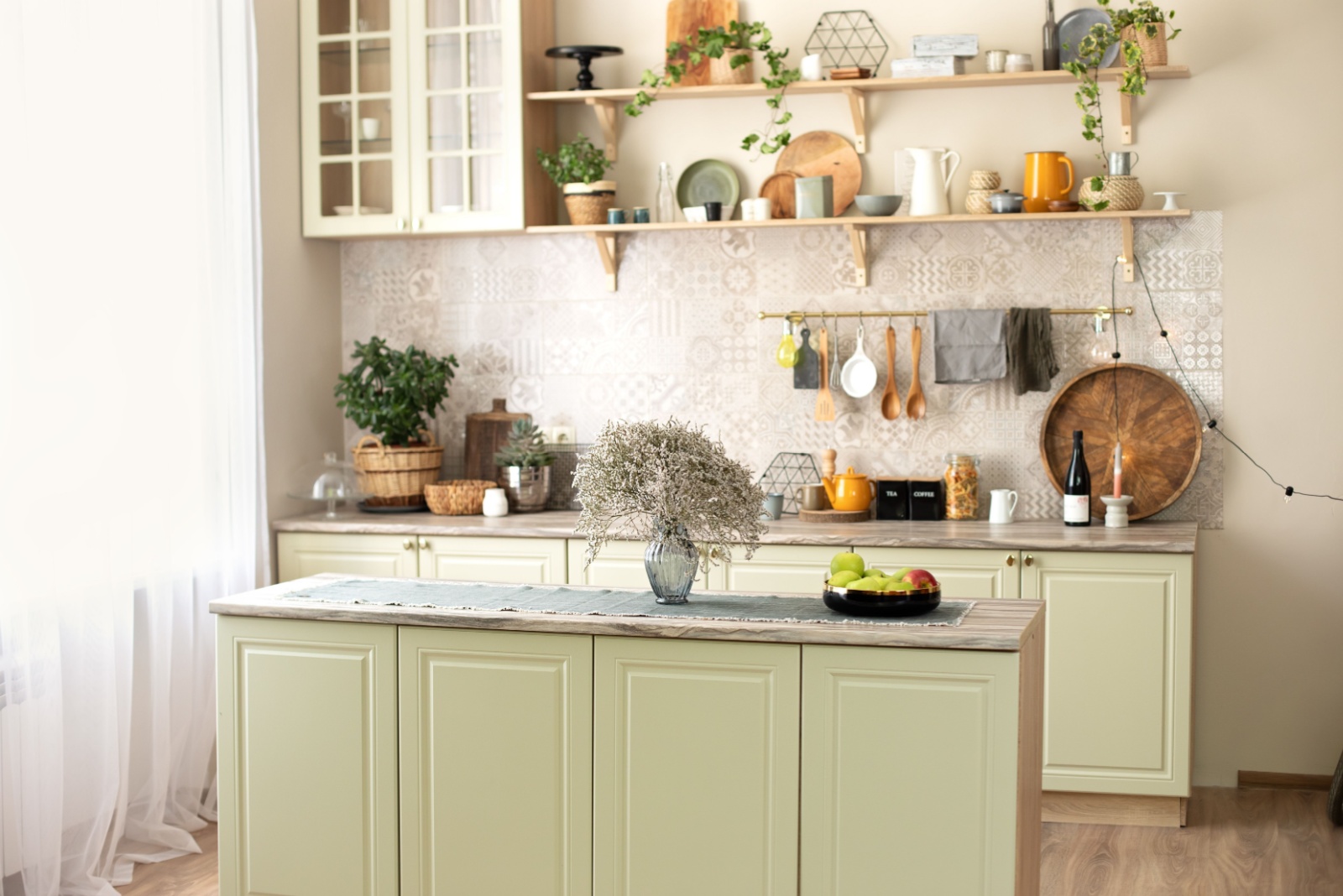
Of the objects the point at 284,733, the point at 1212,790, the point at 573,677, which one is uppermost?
the point at 573,677

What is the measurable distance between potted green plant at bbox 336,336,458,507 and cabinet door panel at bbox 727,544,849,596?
1.27 metres

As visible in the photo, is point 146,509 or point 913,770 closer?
point 913,770

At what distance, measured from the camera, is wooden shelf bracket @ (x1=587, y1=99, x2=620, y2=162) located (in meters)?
4.46

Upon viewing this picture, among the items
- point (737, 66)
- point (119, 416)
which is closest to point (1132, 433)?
point (737, 66)

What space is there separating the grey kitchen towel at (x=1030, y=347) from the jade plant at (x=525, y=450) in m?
1.65

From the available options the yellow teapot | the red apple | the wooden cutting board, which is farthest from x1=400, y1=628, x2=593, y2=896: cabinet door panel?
the wooden cutting board

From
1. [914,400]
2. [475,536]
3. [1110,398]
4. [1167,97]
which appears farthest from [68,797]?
[1167,97]

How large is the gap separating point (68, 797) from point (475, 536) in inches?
55.3

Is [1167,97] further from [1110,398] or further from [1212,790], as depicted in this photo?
[1212,790]

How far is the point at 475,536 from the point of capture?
→ 164 inches

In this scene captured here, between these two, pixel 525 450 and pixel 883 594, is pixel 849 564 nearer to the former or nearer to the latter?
pixel 883 594

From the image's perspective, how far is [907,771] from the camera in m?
2.39

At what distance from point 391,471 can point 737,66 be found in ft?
6.04

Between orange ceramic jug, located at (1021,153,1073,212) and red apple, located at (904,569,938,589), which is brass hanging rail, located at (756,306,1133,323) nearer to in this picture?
orange ceramic jug, located at (1021,153,1073,212)
